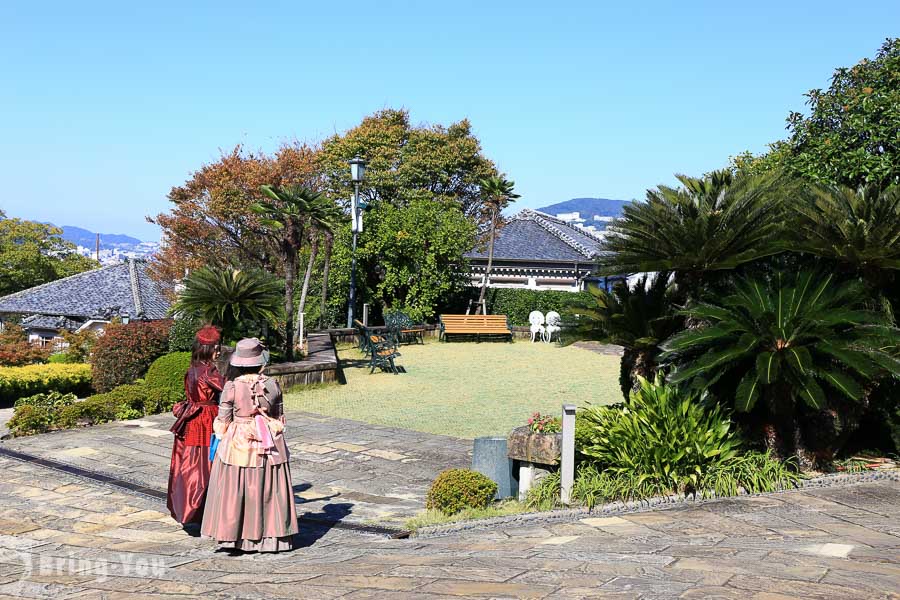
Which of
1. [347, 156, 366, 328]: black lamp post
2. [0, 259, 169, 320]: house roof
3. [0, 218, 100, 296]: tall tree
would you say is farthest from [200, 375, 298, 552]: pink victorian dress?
[0, 218, 100, 296]: tall tree

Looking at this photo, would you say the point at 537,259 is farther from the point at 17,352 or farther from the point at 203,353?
the point at 203,353

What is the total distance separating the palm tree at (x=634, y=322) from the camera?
8719mm

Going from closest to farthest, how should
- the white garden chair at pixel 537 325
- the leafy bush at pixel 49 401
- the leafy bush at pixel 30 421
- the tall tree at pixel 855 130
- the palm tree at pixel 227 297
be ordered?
1. the tall tree at pixel 855 130
2. the leafy bush at pixel 30 421
3. the leafy bush at pixel 49 401
4. the palm tree at pixel 227 297
5. the white garden chair at pixel 537 325

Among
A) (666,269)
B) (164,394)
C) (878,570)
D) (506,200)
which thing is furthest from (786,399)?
(506,200)

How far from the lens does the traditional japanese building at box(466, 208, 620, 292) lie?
3666 centimetres

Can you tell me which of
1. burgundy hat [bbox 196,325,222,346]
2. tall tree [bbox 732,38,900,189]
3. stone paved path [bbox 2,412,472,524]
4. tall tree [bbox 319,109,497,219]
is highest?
tall tree [bbox 319,109,497,219]

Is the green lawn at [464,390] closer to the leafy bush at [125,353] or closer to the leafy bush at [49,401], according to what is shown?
the leafy bush at [125,353]

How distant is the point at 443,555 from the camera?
568 cm

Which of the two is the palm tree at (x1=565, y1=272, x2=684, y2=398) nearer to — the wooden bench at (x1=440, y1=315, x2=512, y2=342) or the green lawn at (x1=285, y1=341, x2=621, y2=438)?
the green lawn at (x1=285, y1=341, x2=621, y2=438)

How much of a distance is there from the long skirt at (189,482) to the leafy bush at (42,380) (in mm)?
11300

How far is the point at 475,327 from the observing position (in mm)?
25875

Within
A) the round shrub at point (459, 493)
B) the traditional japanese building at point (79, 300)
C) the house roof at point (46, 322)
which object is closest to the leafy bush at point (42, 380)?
the traditional japanese building at point (79, 300)

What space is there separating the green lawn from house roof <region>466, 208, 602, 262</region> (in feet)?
50.7

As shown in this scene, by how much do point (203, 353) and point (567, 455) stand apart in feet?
10.7
